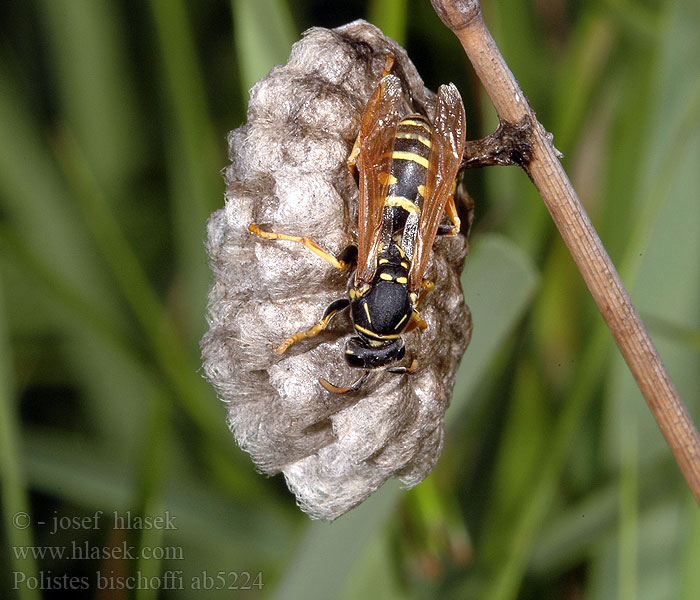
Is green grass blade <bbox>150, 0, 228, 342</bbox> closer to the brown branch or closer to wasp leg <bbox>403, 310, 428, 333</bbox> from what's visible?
wasp leg <bbox>403, 310, 428, 333</bbox>

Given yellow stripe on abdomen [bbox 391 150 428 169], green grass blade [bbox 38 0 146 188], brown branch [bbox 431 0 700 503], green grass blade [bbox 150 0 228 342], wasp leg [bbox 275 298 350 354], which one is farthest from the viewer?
green grass blade [bbox 38 0 146 188]

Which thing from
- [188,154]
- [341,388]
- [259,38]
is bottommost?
[341,388]

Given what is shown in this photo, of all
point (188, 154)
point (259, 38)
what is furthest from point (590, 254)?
point (188, 154)

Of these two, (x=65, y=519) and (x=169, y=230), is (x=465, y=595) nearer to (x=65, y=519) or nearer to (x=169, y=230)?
(x=65, y=519)

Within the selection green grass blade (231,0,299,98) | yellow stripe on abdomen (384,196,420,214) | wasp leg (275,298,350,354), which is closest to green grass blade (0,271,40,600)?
wasp leg (275,298,350,354)

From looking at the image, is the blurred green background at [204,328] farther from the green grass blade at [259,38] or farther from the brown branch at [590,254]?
the brown branch at [590,254]

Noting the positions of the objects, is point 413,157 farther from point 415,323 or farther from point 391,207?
point 415,323

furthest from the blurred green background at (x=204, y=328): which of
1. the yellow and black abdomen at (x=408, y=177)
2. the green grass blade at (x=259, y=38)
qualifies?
the yellow and black abdomen at (x=408, y=177)
